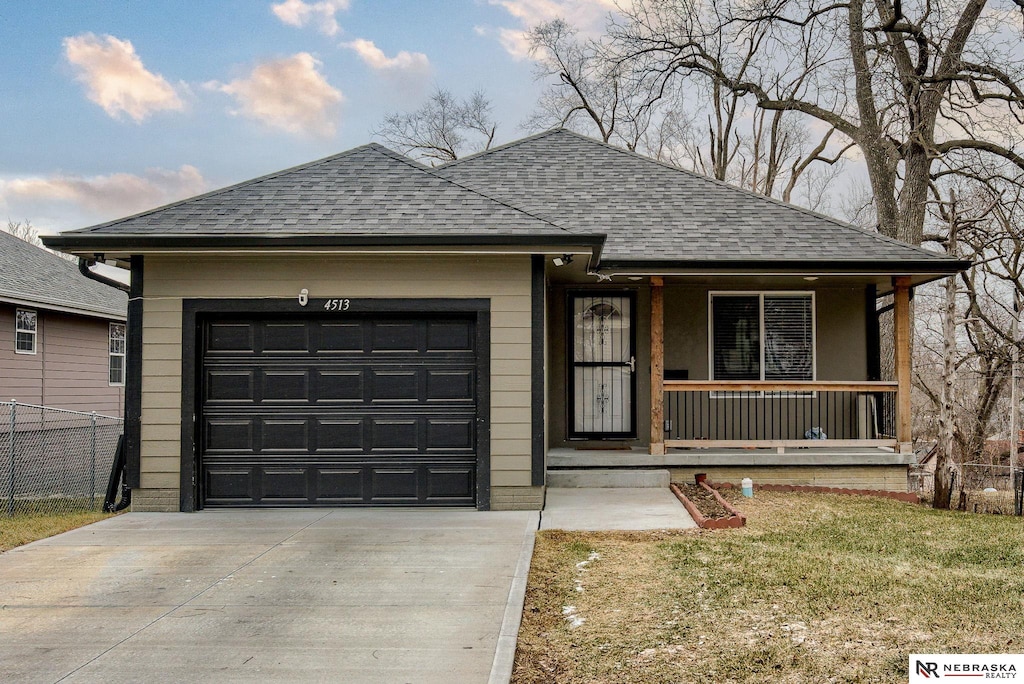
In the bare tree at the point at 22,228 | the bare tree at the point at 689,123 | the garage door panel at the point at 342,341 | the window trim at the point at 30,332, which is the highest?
the bare tree at the point at 689,123

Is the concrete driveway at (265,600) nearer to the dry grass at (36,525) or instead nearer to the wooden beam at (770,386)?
the dry grass at (36,525)

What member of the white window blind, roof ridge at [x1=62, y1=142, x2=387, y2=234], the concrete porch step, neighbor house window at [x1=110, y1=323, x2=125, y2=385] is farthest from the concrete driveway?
neighbor house window at [x1=110, y1=323, x2=125, y2=385]

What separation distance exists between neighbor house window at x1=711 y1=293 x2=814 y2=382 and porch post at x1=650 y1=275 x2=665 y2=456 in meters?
1.62

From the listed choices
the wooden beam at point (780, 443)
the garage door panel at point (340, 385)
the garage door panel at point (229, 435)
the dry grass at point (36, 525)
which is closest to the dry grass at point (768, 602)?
the wooden beam at point (780, 443)

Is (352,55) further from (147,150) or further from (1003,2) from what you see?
(1003,2)

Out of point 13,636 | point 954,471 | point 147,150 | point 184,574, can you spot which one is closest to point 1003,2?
point 954,471

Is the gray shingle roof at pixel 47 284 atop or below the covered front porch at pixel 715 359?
atop

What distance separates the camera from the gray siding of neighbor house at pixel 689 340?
37.8ft

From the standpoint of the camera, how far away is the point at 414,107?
1118 inches

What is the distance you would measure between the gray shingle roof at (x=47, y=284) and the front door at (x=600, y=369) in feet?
35.9

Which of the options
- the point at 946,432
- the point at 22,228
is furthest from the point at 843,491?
the point at 22,228

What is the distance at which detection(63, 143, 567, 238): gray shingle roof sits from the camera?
329 inches

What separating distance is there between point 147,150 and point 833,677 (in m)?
21.0

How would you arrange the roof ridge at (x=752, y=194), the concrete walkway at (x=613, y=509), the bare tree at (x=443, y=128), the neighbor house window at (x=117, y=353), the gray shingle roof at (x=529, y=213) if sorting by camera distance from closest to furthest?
1. the concrete walkway at (x=613, y=509)
2. the gray shingle roof at (x=529, y=213)
3. the roof ridge at (x=752, y=194)
4. the neighbor house window at (x=117, y=353)
5. the bare tree at (x=443, y=128)
